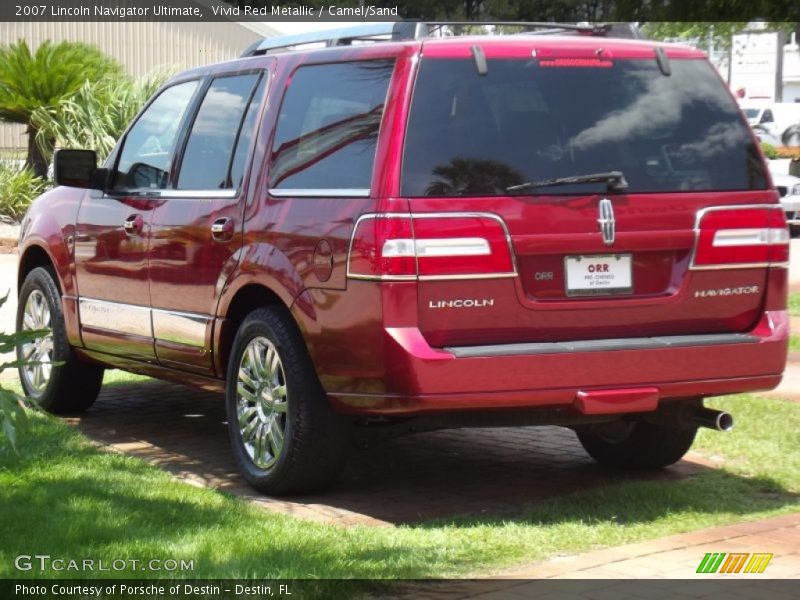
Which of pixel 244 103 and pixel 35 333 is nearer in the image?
pixel 35 333

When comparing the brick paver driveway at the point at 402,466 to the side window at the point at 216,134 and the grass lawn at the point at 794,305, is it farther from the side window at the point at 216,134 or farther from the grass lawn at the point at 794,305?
the grass lawn at the point at 794,305

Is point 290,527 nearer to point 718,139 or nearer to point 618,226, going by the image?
point 618,226

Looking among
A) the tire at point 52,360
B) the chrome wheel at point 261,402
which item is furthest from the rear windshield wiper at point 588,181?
the tire at point 52,360

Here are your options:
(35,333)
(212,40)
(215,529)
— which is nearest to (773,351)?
(215,529)

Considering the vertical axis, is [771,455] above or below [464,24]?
below

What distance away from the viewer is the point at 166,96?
852cm

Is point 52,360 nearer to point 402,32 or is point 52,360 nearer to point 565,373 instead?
point 402,32

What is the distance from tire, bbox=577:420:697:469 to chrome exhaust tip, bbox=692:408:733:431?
17.1 inches

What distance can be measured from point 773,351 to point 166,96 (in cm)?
374

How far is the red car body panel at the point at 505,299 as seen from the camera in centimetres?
615

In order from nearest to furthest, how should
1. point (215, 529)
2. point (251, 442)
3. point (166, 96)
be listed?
point (215, 529), point (251, 442), point (166, 96)

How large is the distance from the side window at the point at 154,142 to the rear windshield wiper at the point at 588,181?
2490 millimetres

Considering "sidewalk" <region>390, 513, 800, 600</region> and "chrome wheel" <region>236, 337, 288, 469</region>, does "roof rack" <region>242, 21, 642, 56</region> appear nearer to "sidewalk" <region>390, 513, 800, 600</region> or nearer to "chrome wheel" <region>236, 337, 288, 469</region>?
"chrome wheel" <region>236, 337, 288, 469</region>

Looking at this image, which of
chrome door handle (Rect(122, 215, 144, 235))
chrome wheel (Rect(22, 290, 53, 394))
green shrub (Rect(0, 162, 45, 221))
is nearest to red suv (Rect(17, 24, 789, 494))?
chrome door handle (Rect(122, 215, 144, 235))
